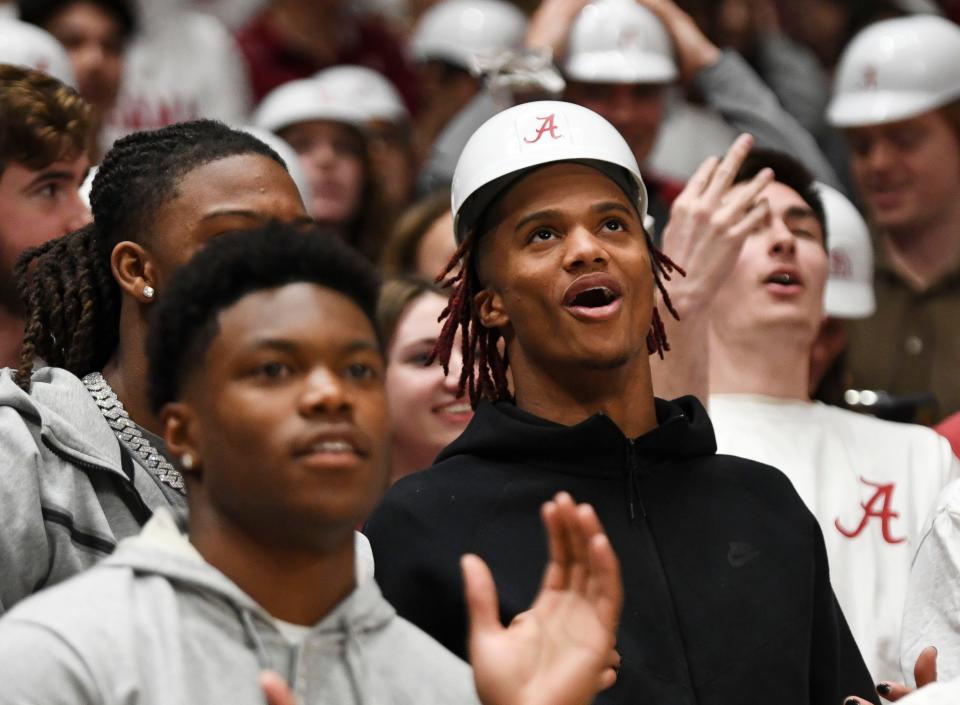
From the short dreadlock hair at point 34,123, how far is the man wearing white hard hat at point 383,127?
10.3ft

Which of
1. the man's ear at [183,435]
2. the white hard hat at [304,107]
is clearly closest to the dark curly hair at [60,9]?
the white hard hat at [304,107]

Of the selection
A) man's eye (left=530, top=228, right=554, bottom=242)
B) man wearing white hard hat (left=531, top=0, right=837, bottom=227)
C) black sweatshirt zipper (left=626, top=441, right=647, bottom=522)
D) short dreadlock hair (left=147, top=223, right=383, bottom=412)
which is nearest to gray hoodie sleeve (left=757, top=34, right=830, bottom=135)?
man wearing white hard hat (left=531, top=0, right=837, bottom=227)

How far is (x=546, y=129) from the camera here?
3.79 m

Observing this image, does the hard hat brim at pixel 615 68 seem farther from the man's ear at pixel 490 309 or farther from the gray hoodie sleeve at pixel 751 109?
the man's ear at pixel 490 309

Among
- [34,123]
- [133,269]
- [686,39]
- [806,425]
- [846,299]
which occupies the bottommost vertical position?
[806,425]

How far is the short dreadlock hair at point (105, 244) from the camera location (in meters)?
3.71

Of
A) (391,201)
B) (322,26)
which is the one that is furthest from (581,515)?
(322,26)

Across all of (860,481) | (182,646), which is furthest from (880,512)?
(182,646)

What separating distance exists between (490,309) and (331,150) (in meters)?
3.72

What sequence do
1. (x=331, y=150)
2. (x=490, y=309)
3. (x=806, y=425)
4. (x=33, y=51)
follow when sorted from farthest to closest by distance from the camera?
(x=331, y=150) < (x=33, y=51) < (x=806, y=425) < (x=490, y=309)

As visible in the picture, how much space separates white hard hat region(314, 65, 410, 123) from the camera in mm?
7906

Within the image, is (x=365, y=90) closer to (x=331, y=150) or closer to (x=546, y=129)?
(x=331, y=150)

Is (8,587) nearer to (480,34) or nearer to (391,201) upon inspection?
(391,201)

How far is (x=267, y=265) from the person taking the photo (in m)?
2.83
